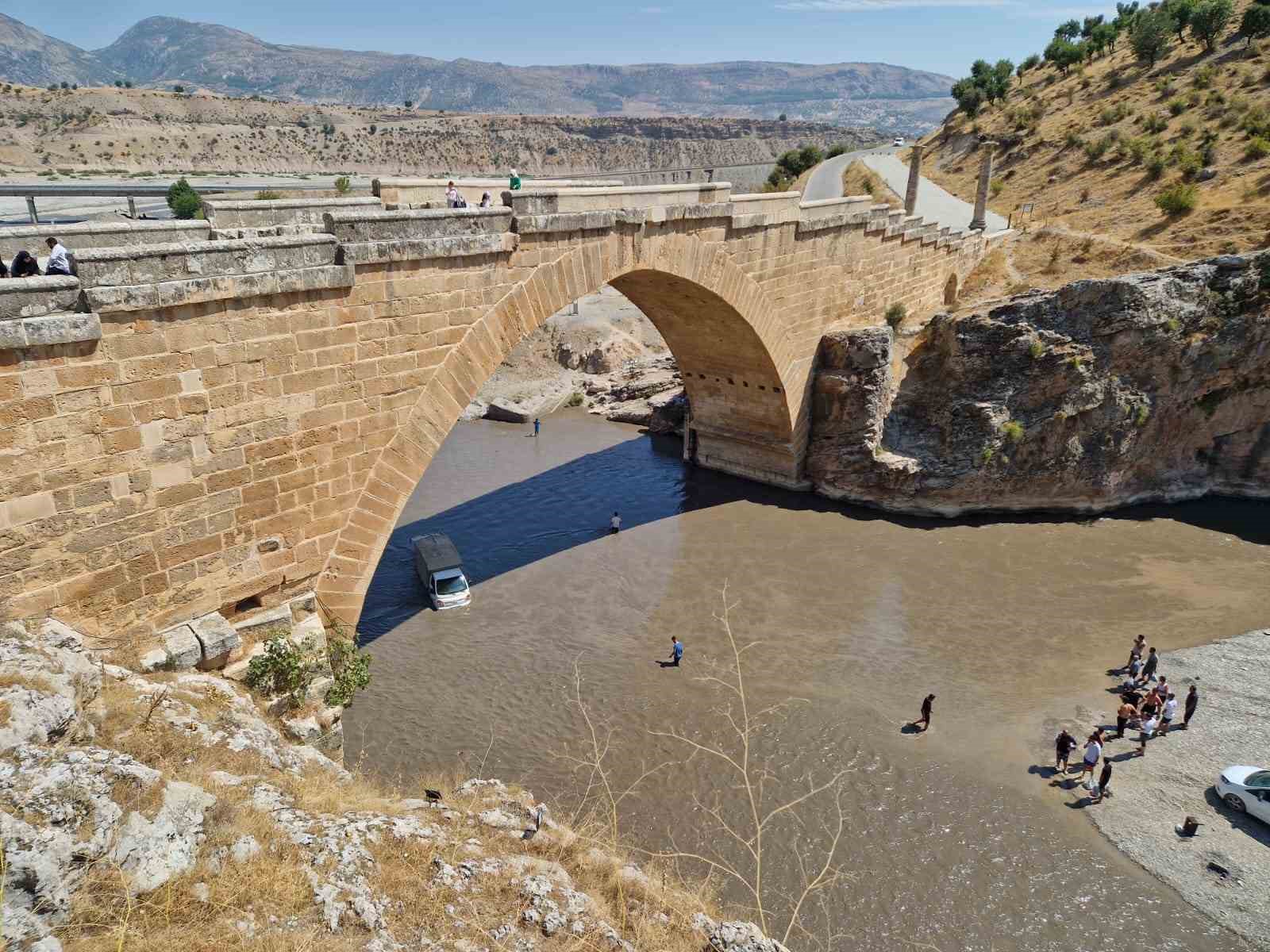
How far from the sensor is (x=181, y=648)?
7.81m

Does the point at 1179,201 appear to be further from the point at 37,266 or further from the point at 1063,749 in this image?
the point at 37,266

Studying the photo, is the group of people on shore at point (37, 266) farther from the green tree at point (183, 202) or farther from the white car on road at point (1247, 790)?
the green tree at point (183, 202)

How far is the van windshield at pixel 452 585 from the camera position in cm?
1540

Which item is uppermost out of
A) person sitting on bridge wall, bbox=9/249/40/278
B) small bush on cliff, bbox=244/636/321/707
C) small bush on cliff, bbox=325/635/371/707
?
person sitting on bridge wall, bbox=9/249/40/278

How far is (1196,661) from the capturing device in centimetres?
1373

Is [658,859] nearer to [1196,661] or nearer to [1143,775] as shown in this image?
[1143,775]

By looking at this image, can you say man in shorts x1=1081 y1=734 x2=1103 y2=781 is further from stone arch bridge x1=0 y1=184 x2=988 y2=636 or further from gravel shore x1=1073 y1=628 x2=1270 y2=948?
stone arch bridge x1=0 y1=184 x2=988 y2=636

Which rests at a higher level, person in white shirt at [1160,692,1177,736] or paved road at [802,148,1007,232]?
paved road at [802,148,1007,232]

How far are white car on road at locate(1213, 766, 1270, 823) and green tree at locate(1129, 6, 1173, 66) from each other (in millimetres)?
35458

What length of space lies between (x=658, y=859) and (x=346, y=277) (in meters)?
7.90

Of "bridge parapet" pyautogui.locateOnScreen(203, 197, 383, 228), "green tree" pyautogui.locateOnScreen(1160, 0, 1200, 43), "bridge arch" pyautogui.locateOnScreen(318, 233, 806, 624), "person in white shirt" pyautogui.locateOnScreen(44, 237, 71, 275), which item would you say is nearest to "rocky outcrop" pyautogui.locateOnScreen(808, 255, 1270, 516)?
"bridge arch" pyautogui.locateOnScreen(318, 233, 806, 624)

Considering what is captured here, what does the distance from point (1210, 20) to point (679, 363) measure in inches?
1168

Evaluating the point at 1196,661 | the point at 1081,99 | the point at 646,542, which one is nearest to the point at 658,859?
the point at 646,542

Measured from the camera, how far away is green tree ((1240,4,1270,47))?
29.6 m
